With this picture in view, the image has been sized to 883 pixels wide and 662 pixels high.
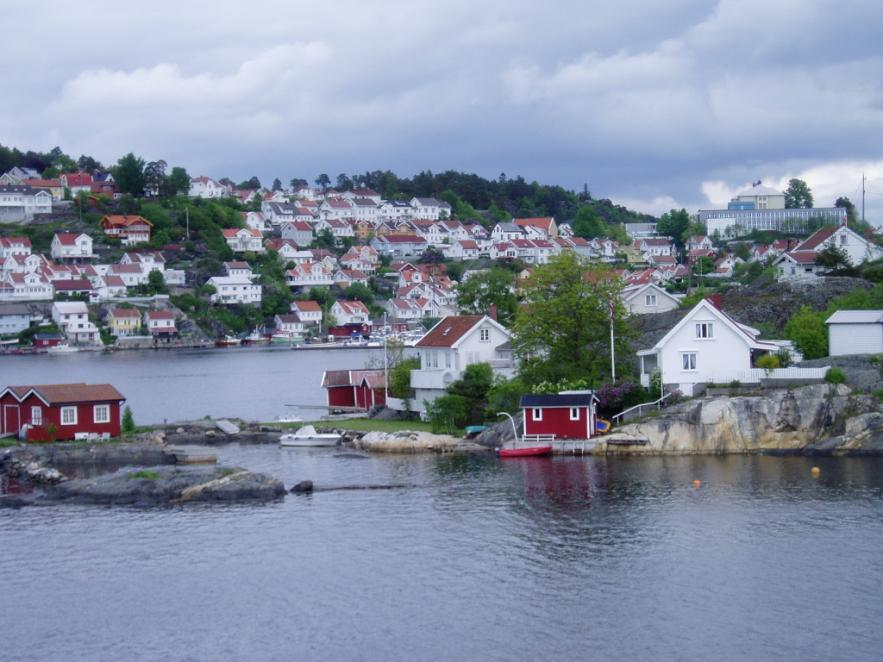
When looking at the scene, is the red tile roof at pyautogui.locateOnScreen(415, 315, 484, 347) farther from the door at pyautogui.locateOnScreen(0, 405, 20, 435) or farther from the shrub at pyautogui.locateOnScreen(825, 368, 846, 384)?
the door at pyautogui.locateOnScreen(0, 405, 20, 435)

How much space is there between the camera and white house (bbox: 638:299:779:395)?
42.8 metres

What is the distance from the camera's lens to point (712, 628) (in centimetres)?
2183

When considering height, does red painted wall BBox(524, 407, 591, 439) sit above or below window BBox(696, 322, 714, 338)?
below

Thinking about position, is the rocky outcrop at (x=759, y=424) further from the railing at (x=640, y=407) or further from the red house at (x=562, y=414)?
the railing at (x=640, y=407)

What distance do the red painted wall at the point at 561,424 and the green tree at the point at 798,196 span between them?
154 m

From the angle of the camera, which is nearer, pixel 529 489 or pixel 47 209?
pixel 529 489

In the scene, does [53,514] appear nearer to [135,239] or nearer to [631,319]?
[631,319]

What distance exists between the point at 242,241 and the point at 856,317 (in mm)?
119512

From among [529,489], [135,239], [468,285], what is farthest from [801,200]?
[529,489]

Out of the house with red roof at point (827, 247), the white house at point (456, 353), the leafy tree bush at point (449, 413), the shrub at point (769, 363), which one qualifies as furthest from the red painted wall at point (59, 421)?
the house with red roof at point (827, 247)

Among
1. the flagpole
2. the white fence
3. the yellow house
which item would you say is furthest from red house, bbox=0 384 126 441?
the yellow house

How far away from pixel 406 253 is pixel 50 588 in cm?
15347

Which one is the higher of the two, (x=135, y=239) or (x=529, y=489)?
(x=135, y=239)

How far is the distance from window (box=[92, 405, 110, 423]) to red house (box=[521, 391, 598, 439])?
16.1m
